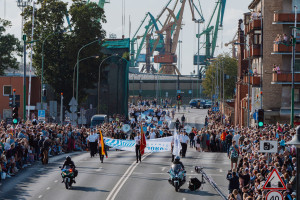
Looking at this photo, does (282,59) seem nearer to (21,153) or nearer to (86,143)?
(86,143)

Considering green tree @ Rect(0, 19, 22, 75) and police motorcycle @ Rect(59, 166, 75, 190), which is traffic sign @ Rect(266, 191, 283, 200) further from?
green tree @ Rect(0, 19, 22, 75)

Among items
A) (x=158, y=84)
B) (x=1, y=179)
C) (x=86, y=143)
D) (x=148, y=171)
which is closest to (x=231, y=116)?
(x=86, y=143)

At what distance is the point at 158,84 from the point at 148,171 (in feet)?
472

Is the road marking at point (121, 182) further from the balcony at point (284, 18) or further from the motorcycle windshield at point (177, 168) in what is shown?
the balcony at point (284, 18)

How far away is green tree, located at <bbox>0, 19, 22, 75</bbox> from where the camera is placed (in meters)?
91.6

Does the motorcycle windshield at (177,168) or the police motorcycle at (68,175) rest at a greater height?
the motorcycle windshield at (177,168)

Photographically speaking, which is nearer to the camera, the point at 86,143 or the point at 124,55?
the point at 86,143

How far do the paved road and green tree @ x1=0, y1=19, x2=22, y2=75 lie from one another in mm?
54886

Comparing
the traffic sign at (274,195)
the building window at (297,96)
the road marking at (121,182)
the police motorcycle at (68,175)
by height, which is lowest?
the road marking at (121,182)

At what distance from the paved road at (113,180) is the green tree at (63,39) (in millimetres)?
35960

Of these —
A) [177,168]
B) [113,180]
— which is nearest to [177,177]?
[177,168]

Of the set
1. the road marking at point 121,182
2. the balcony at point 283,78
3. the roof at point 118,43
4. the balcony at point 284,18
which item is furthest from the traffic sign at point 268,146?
the roof at point 118,43

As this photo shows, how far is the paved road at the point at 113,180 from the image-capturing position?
1021 inches

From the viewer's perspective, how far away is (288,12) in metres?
60.4
